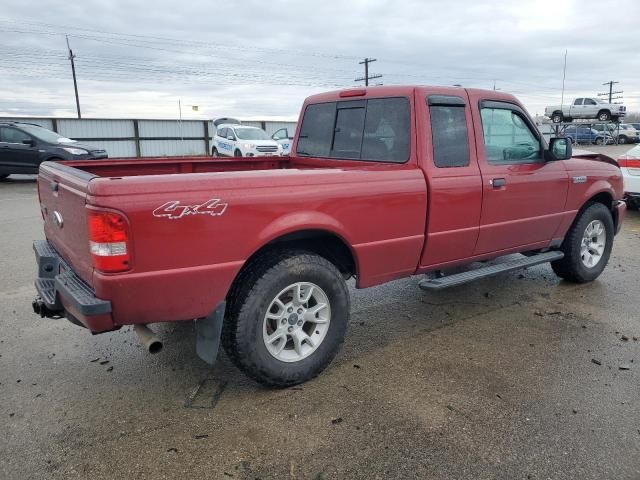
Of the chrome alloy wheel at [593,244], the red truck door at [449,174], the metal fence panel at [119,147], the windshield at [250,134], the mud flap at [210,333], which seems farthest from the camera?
the metal fence panel at [119,147]

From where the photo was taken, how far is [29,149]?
14.2 meters

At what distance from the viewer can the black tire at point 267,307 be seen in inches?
121

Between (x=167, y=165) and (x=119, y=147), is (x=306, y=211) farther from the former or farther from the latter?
(x=119, y=147)

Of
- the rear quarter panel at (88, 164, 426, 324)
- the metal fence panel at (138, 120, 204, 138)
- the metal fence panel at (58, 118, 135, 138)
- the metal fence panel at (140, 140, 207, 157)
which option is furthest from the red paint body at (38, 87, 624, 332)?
the metal fence panel at (138, 120, 204, 138)

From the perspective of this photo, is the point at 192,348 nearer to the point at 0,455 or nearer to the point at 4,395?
the point at 4,395

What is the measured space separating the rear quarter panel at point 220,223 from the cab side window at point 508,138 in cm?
118

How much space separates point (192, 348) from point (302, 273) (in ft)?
4.24

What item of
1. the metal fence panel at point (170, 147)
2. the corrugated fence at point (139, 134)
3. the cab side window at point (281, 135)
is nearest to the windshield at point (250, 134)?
the cab side window at point (281, 135)

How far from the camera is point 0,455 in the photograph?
264 centimetres

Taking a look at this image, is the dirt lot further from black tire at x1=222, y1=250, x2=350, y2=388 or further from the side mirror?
the side mirror

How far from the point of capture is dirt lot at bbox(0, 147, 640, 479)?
2590 mm

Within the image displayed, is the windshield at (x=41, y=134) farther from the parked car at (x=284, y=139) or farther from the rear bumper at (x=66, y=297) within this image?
the rear bumper at (x=66, y=297)

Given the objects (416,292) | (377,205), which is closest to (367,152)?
(377,205)

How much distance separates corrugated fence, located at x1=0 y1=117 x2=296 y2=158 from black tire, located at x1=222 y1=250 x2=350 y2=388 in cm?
2279
